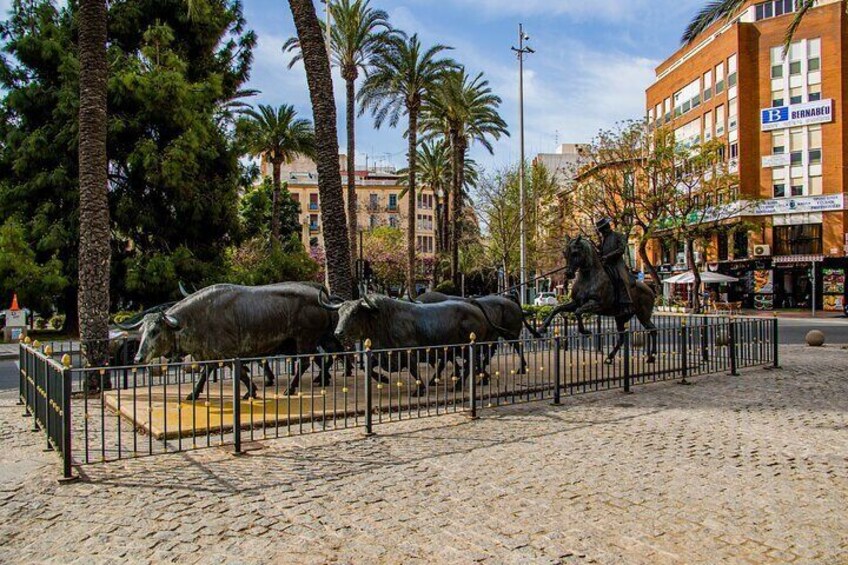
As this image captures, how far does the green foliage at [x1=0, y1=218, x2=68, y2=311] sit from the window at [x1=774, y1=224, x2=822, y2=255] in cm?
4539

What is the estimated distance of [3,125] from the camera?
2725 centimetres

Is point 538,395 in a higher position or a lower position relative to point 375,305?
lower

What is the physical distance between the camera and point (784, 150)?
47.3m

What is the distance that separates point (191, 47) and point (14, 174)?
9713 millimetres

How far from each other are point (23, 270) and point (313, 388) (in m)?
19.7

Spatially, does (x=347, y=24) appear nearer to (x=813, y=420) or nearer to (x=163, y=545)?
(x=813, y=420)

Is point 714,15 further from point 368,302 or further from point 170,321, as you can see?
point 170,321

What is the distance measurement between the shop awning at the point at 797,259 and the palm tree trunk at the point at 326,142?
40.9m

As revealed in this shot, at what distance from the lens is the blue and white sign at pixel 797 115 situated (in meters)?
45.5

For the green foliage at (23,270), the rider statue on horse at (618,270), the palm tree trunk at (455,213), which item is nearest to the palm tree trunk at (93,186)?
the rider statue on horse at (618,270)

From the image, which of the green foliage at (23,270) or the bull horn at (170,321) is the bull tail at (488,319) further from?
the green foliage at (23,270)

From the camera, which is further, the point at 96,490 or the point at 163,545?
the point at 96,490

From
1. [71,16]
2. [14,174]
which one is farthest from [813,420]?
[71,16]

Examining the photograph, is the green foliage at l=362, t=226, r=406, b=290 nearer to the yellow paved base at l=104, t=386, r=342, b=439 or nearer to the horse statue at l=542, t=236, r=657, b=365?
the horse statue at l=542, t=236, r=657, b=365
